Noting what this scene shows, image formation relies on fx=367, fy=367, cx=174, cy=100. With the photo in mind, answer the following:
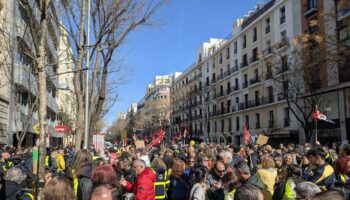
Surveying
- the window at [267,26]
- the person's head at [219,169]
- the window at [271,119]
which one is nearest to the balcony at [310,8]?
the window at [267,26]

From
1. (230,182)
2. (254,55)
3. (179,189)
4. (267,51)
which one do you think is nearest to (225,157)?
(179,189)

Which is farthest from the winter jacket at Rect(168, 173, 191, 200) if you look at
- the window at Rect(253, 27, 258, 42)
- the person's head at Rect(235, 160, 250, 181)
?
the window at Rect(253, 27, 258, 42)

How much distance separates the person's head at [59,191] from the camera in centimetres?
335

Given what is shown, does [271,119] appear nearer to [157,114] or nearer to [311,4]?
[311,4]

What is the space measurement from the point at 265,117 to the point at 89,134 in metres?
29.3

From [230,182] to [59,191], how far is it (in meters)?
2.15

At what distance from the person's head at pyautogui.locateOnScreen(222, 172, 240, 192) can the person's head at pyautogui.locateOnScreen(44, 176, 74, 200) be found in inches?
79.1

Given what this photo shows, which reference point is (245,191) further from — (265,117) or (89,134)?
(265,117)

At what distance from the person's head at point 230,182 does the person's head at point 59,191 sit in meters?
2.01

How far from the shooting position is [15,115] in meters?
23.1

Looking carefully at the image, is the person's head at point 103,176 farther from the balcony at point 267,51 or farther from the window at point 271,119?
the balcony at point 267,51

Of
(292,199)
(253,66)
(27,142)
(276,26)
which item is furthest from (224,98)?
(292,199)

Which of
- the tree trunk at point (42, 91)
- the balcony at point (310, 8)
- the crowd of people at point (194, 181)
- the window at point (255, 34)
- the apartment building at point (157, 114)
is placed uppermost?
the window at point (255, 34)

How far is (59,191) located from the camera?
3.36 m
